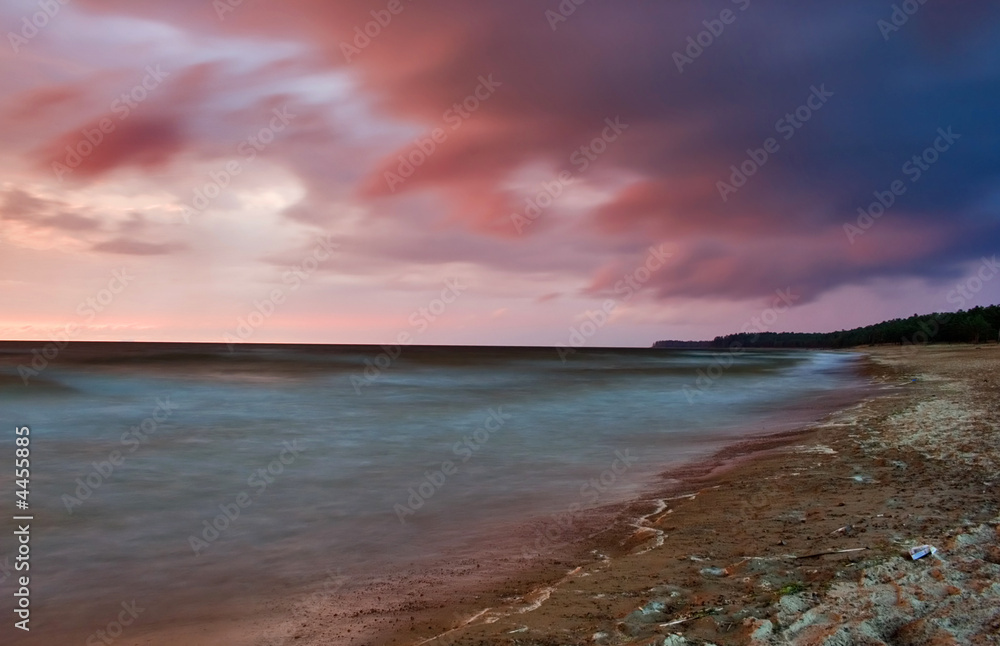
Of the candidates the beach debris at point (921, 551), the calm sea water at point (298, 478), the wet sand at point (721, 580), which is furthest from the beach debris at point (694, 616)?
the calm sea water at point (298, 478)

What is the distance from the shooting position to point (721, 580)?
198 inches

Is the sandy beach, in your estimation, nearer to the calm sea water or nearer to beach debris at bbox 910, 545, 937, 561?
beach debris at bbox 910, 545, 937, 561

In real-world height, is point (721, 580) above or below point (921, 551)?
below

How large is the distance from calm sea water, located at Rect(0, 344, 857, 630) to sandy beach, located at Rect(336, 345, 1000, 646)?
167 cm

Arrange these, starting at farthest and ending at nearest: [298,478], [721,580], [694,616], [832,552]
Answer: [298,478]
[832,552]
[721,580]
[694,616]

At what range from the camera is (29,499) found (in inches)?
416

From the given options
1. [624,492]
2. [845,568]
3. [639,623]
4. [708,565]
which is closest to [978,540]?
[845,568]

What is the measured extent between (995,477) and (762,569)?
4.72 metres

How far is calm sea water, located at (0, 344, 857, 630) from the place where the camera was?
7.22 m

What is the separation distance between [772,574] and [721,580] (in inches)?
15.7

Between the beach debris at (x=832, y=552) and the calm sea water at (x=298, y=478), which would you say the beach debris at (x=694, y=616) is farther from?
the calm sea water at (x=298, y=478)

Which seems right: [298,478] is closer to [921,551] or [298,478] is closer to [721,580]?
[721,580]

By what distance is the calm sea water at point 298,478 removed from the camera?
7.22 m

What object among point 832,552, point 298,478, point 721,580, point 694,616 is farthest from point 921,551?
point 298,478
